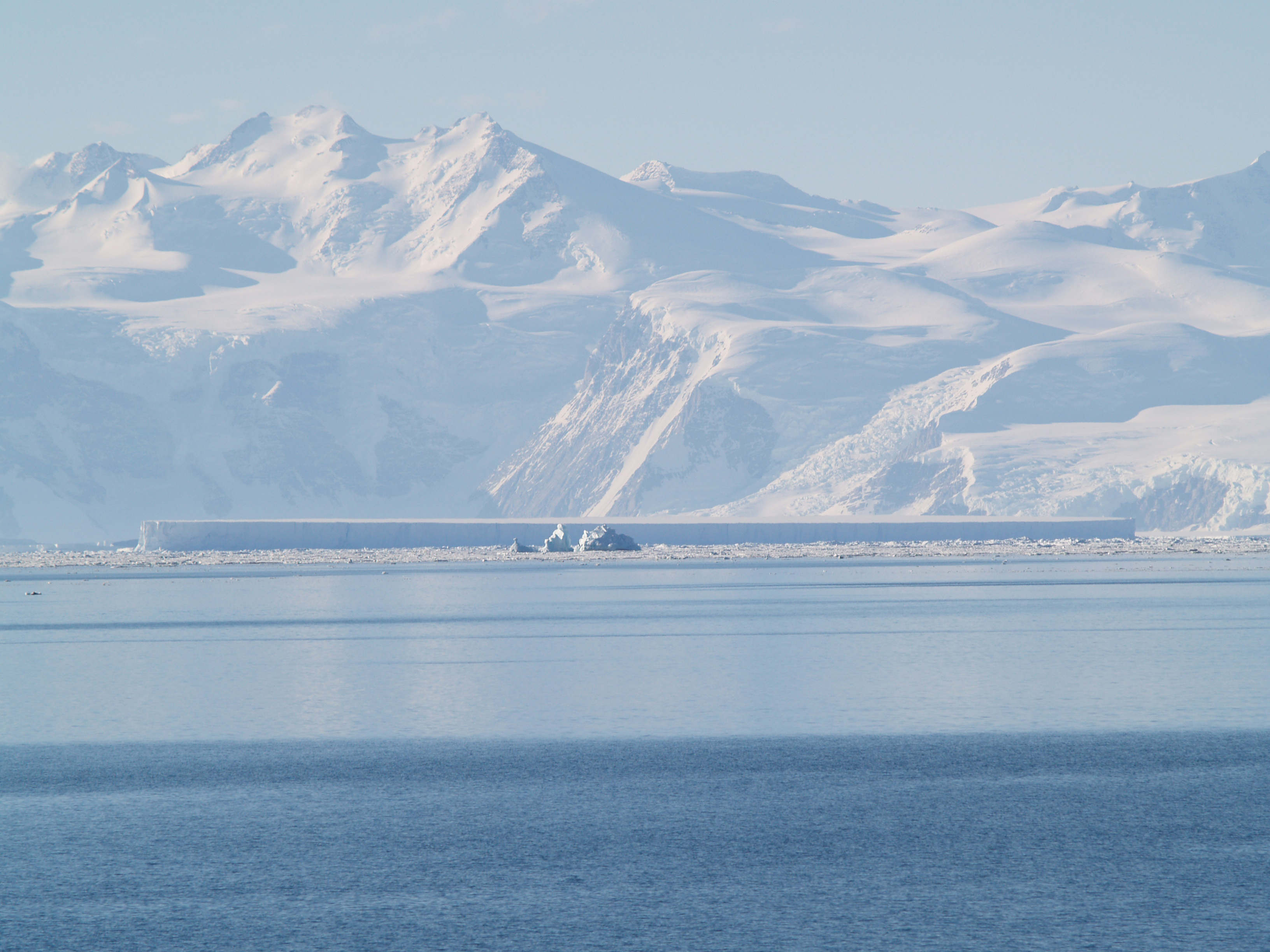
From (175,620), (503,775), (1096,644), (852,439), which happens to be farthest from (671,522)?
(503,775)

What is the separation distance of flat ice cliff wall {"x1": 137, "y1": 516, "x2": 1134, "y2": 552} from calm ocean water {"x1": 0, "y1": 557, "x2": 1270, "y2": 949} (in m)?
100

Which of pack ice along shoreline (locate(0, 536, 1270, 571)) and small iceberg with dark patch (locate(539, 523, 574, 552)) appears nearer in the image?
pack ice along shoreline (locate(0, 536, 1270, 571))

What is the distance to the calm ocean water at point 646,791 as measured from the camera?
16.3 m

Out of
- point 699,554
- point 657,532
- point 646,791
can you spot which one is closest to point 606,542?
point 699,554

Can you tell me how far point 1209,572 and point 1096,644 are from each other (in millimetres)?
51123

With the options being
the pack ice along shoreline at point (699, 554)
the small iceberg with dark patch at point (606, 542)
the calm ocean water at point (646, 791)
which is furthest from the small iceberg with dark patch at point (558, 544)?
the calm ocean water at point (646, 791)

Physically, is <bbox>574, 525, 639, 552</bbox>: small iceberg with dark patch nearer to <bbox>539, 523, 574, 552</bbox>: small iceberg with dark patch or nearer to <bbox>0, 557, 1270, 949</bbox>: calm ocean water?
<bbox>539, 523, 574, 552</bbox>: small iceberg with dark patch

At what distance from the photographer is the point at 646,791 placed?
23109 mm

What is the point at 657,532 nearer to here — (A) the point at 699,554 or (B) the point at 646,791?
(A) the point at 699,554

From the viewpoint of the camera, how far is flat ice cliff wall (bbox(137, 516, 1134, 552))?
14825 centimetres

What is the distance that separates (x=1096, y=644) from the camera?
144ft

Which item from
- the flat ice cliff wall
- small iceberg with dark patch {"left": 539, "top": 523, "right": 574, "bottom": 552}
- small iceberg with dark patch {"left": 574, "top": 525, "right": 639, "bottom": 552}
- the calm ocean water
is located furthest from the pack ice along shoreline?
the calm ocean water

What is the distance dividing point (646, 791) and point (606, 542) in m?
121

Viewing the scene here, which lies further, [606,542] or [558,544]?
[558,544]
